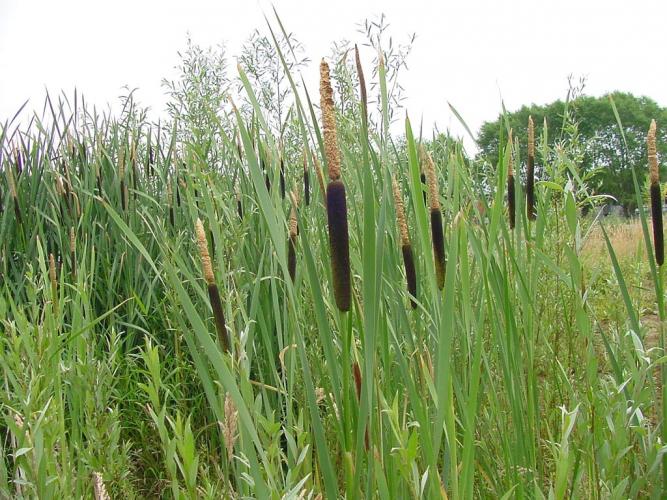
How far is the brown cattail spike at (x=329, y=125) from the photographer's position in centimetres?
55

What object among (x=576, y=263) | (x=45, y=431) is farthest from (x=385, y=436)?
(x=45, y=431)

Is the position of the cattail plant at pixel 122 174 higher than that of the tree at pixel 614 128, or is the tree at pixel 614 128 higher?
the tree at pixel 614 128

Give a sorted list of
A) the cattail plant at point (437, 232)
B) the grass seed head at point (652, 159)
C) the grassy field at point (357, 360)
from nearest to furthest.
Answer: the grassy field at point (357, 360) < the cattail plant at point (437, 232) < the grass seed head at point (652, 159)

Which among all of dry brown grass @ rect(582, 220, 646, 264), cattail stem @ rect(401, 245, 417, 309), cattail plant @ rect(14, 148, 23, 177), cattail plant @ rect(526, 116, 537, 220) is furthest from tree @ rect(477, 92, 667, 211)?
cattail stem @ rect(401, 245, 417, 309)

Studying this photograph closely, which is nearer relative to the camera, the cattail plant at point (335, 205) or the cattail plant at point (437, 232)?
the cattail plant at point (335, 205)

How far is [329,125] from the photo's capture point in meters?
0.55

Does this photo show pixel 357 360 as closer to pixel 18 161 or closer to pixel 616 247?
pixel 18 161

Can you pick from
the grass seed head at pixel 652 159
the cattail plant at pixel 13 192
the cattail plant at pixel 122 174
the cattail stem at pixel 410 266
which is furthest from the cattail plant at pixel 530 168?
the cattail plant at pixel 13 192

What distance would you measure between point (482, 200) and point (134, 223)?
6.15 ft

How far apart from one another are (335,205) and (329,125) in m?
0.08

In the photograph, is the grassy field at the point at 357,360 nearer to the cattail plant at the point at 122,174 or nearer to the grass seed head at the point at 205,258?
the grass seed head at the point at 205,258

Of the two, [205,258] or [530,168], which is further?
[530,168]

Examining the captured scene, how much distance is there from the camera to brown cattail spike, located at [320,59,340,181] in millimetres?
545

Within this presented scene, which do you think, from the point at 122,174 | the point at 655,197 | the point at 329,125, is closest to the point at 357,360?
the point at 329,125
